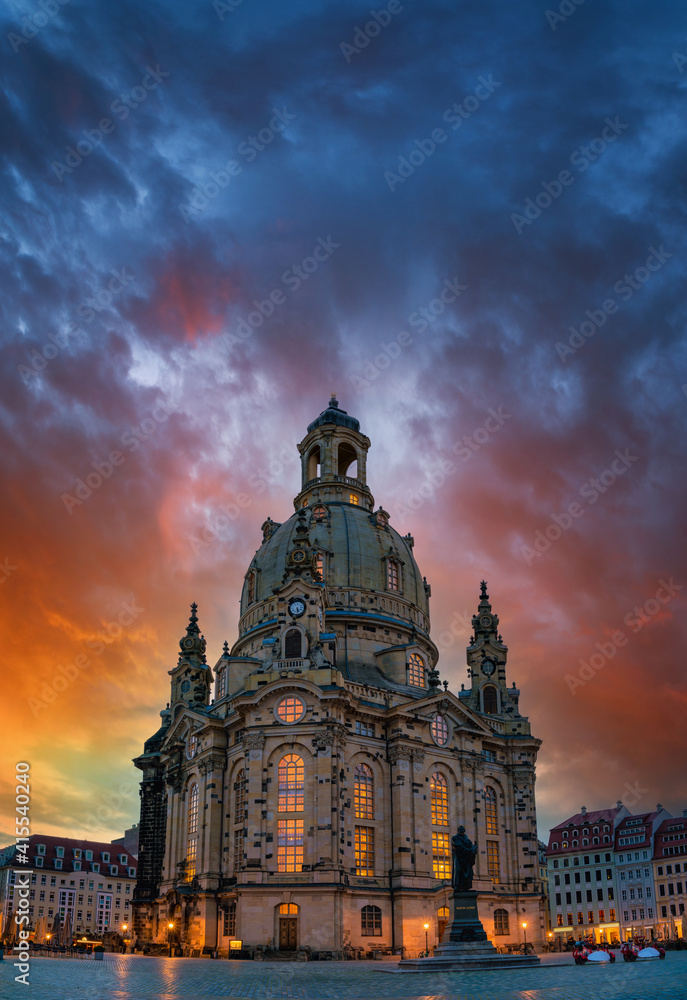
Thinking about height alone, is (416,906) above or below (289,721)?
below

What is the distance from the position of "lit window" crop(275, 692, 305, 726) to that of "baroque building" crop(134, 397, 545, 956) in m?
0.12

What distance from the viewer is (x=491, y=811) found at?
80.4m

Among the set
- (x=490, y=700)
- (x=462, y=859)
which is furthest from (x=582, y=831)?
A: (x=462, y=859)

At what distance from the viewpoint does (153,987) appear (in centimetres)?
3039

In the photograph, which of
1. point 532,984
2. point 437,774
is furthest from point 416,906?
point 532,984

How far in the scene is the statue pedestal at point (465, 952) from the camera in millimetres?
41281

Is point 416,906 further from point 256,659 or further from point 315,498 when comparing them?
point 315,498

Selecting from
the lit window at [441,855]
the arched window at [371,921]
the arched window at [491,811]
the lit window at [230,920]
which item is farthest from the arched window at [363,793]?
the arched window at [491,811]

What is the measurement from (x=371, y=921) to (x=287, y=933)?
724 centimetres

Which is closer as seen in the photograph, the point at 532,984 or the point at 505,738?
the point at 532,984

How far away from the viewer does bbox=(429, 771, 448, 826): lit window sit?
7462 centimetres

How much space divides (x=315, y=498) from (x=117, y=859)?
63.5m

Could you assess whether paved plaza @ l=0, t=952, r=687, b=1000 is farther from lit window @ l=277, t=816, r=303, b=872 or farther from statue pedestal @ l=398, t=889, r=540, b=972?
lit window @ l=277, t=816, r=303, b=872

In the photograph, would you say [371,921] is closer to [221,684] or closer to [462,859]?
[462,859]
